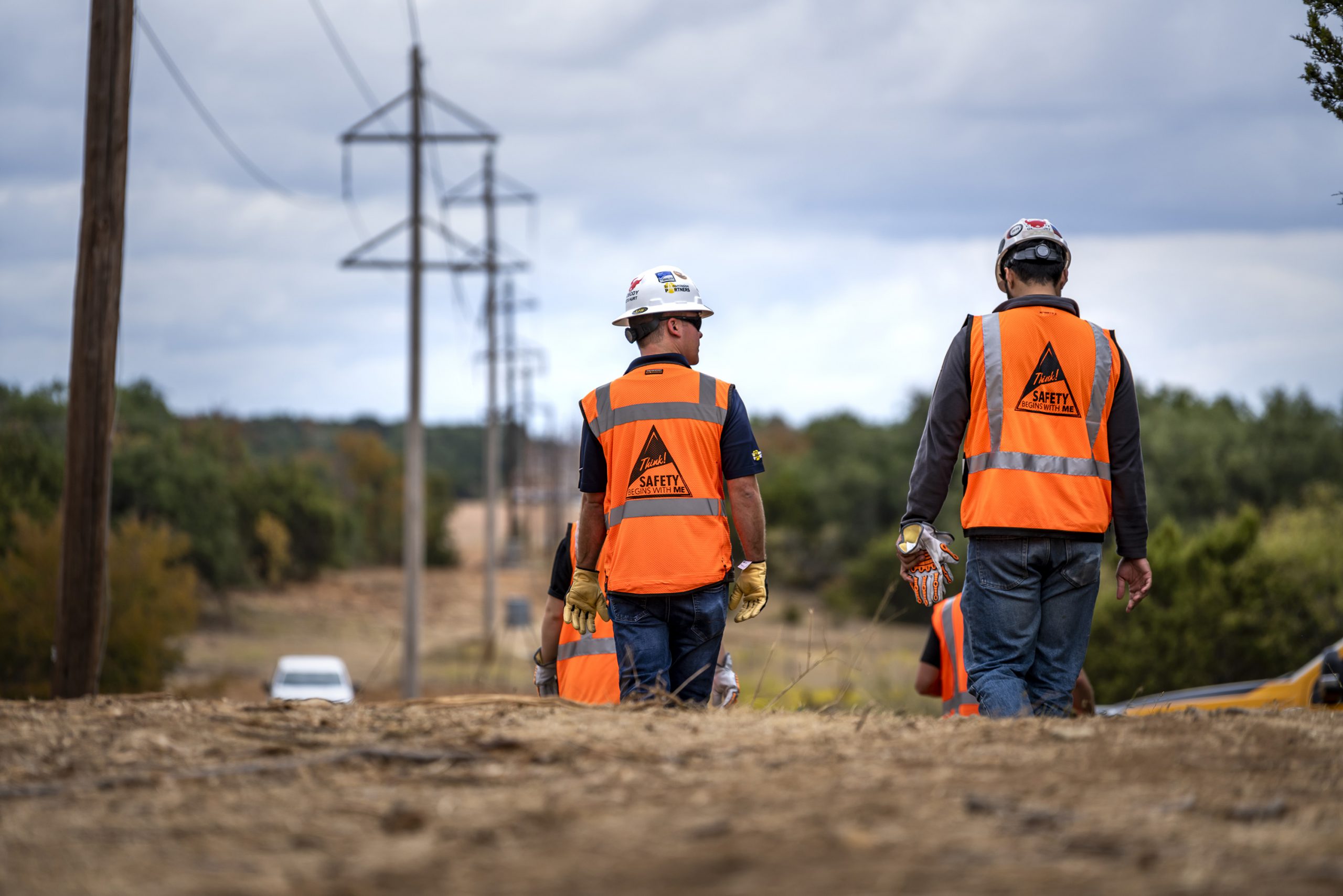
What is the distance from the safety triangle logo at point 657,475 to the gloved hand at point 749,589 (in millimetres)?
641

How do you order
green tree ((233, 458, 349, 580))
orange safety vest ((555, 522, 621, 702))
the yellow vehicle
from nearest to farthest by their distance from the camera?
orange safety vest ((555, 522, 621, 702)) → the yellow vehicle → green tree ((233, 458, 349, 580))

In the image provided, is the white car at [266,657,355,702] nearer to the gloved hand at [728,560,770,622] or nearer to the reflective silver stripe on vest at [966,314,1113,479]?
the gloved hand at [728,560,770,622]

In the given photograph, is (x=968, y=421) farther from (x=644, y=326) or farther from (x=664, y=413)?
(x=644, y=326)

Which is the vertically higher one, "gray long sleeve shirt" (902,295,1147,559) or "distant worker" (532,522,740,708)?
"gray long sleeve shirt" (902,295,1147,559)

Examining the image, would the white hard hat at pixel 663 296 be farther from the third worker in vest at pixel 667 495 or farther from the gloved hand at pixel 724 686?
the gloved hand at pixel 724 686

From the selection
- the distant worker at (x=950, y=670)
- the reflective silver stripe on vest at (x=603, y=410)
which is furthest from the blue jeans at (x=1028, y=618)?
the reflective silver stripe on vest at (x=603, y=410)

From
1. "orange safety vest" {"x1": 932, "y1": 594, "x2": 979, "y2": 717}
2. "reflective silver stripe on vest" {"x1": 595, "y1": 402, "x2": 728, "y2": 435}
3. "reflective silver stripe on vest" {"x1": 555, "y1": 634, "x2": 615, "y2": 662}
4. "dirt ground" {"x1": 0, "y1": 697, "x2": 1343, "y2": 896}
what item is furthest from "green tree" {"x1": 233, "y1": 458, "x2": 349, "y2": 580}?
"dirt ground" {"x1": 0, "y1": 697, "x2": 1343, "y2": 896}

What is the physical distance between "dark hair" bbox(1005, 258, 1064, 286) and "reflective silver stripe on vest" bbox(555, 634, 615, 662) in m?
2.43

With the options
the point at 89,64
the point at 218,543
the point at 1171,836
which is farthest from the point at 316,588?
the point at 1171,836

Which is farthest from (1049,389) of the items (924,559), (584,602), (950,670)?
(584,602)

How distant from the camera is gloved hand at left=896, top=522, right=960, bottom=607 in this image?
17.6 ft

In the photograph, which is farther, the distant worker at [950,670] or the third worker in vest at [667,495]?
the distant worker at [950,670]

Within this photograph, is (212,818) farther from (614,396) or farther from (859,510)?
(859,510)

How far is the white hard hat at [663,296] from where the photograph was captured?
5789 millimetres
